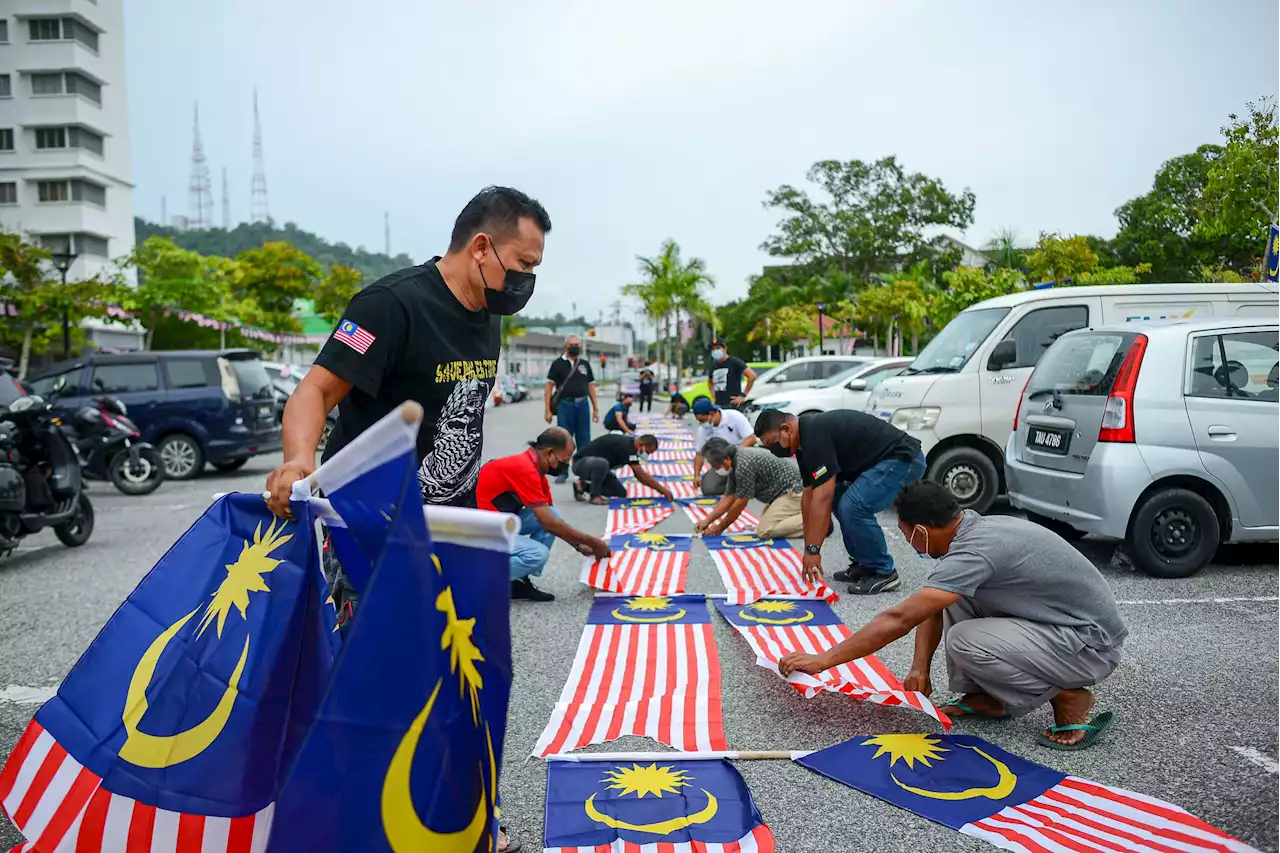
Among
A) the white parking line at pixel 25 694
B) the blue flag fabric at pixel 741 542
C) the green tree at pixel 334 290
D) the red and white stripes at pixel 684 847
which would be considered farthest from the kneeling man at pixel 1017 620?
the green tree at pixel 334 290

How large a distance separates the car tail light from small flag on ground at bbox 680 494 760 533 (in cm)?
318

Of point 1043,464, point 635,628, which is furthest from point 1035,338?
point 635,628

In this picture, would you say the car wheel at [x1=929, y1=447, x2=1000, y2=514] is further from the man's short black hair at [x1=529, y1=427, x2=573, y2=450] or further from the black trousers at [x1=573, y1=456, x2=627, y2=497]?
the man's short black hair at [x1=529, y1=427, x2=573, y2=450]

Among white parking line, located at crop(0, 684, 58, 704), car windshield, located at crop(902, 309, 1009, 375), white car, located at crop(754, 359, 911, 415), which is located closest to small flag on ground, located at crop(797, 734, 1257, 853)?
white parking line, located at crop(0, 684, 58, 704)

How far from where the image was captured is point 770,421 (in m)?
6.17

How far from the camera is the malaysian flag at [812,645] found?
12.0ft

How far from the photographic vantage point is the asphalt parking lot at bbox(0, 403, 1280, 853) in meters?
2.89

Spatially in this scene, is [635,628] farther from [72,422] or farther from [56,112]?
[56,112]

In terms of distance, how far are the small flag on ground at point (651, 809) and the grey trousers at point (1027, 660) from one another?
3.64ft

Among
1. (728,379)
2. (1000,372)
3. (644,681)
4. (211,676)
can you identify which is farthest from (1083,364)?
(728,379)

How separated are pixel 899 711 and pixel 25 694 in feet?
12.9

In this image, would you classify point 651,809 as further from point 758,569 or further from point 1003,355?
point 1003,355

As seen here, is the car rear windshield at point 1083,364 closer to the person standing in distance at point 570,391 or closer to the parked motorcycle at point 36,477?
the person standing in distance at point 570,391

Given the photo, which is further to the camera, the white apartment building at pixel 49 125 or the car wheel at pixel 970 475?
the white apartment building at pixel 49 125
